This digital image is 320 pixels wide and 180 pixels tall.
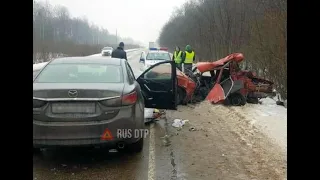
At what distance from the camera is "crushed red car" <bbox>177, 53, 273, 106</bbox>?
9.95 meters

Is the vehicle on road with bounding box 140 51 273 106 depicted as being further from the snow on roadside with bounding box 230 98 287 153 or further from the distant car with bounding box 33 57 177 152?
the distant car with bounding box 33 57 177 152

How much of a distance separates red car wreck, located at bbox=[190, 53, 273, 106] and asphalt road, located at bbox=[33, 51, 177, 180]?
14.9ft

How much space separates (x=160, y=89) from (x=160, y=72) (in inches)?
22.3

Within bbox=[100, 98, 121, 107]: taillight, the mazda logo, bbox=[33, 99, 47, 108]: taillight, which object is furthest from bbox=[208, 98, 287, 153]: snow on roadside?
bbox=[33, 99, 47, 108]: taillight

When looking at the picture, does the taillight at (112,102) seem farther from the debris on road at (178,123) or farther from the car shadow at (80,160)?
the debris on road at (178,123)

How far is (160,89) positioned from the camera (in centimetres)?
738

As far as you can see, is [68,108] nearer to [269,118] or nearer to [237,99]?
[269,118]

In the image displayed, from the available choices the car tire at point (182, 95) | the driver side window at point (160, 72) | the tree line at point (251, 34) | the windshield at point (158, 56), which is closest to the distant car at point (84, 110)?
the driver side window at point (160, 72)

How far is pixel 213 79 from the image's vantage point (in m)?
10.9

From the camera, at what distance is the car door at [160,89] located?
7.27 m

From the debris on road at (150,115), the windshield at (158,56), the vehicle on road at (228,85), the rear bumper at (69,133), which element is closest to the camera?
the rear bumper at (69,133)

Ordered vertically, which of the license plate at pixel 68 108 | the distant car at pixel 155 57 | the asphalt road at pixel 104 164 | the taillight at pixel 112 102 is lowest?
the asphalt road at pixel 104 164
